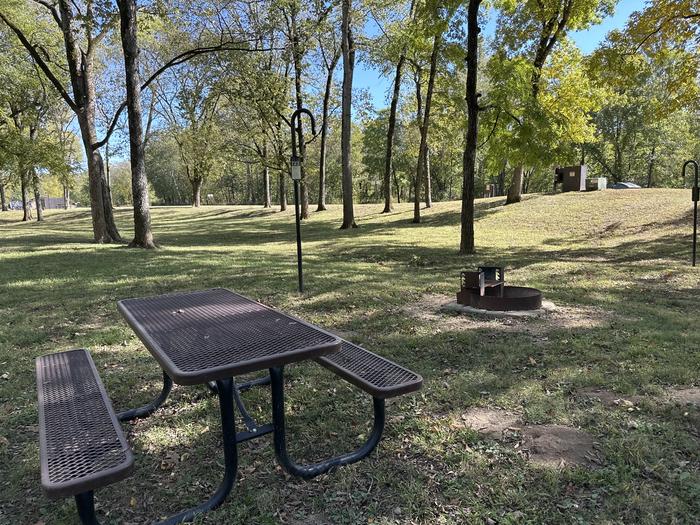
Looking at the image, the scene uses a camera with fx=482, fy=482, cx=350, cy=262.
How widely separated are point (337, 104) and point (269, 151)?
4.28 m

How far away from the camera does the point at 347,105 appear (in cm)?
1734

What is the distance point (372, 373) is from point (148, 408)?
1.48 meters

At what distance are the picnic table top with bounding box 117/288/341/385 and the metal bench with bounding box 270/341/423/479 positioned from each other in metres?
0.16

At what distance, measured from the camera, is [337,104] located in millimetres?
24859

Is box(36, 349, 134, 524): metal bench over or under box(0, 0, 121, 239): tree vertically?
under

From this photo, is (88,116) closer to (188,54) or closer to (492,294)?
(188,54)

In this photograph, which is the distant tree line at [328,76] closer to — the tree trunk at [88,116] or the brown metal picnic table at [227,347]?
the tree trunk at [88,116]

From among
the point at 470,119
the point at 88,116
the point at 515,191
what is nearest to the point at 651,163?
the point at 515,191

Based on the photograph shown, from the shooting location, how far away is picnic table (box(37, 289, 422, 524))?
1735mm

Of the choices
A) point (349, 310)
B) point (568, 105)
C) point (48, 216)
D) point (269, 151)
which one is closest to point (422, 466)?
point (349, 310)

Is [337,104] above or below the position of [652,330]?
above

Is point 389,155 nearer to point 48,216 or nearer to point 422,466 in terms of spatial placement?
point 422,466

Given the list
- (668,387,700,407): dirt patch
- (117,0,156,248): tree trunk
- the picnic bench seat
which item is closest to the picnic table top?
the picnic bench seat

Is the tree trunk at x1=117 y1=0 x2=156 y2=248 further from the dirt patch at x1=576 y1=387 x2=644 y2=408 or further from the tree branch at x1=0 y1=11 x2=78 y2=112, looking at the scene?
the dirt patch at x1=576 y1=387 x2=644 y2=408
